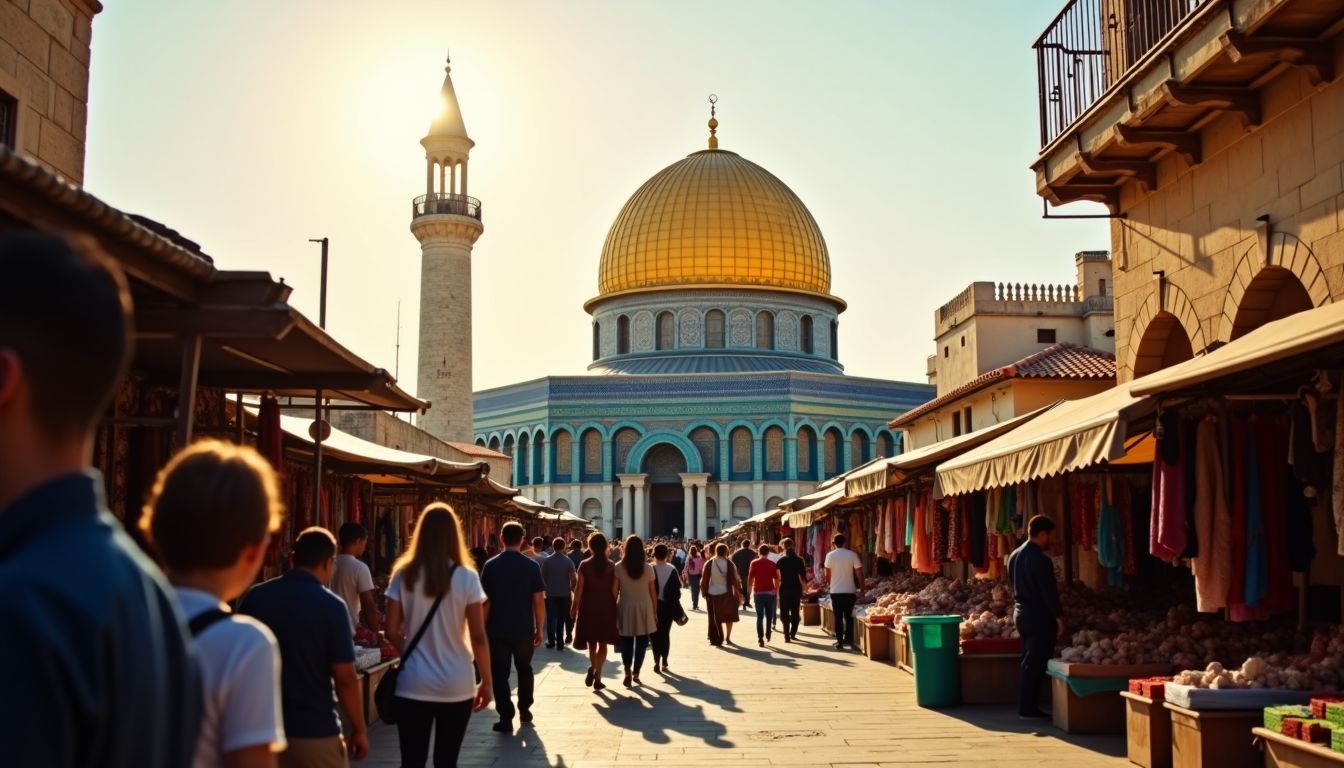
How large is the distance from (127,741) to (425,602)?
450 cm

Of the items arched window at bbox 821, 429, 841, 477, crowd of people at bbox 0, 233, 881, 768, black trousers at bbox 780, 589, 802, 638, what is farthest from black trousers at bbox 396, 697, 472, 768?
arched window at bbox 821, 429, 841, 477

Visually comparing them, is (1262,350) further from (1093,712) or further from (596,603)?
(596,603)

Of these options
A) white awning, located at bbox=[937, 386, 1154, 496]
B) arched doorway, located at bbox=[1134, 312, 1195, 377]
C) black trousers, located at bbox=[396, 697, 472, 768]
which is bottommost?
black trousers, located at bbox=[396, 697, 472, 768]

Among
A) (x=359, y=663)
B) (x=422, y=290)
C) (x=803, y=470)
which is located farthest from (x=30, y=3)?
(x=803, y=470)

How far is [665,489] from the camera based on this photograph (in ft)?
203

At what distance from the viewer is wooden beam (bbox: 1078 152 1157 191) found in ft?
44.7

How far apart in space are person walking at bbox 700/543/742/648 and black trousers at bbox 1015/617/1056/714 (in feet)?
25.4

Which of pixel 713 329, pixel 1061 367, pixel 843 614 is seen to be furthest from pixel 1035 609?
pixel 713 329

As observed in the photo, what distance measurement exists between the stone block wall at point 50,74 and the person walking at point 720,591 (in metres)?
9.70

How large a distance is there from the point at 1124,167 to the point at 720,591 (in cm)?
791

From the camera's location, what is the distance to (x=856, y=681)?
13.5 m

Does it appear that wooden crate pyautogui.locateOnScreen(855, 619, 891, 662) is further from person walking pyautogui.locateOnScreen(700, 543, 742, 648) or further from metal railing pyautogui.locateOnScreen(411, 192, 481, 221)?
metal railing pyautogui.locateOnScreen(411, 192, 481, 221)

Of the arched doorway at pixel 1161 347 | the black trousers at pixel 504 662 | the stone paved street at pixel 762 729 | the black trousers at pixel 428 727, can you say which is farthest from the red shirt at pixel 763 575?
the black trousers at pixel 428 727

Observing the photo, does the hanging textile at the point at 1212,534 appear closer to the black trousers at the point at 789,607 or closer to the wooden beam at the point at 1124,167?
the wooden beam at the point at 1124,167
